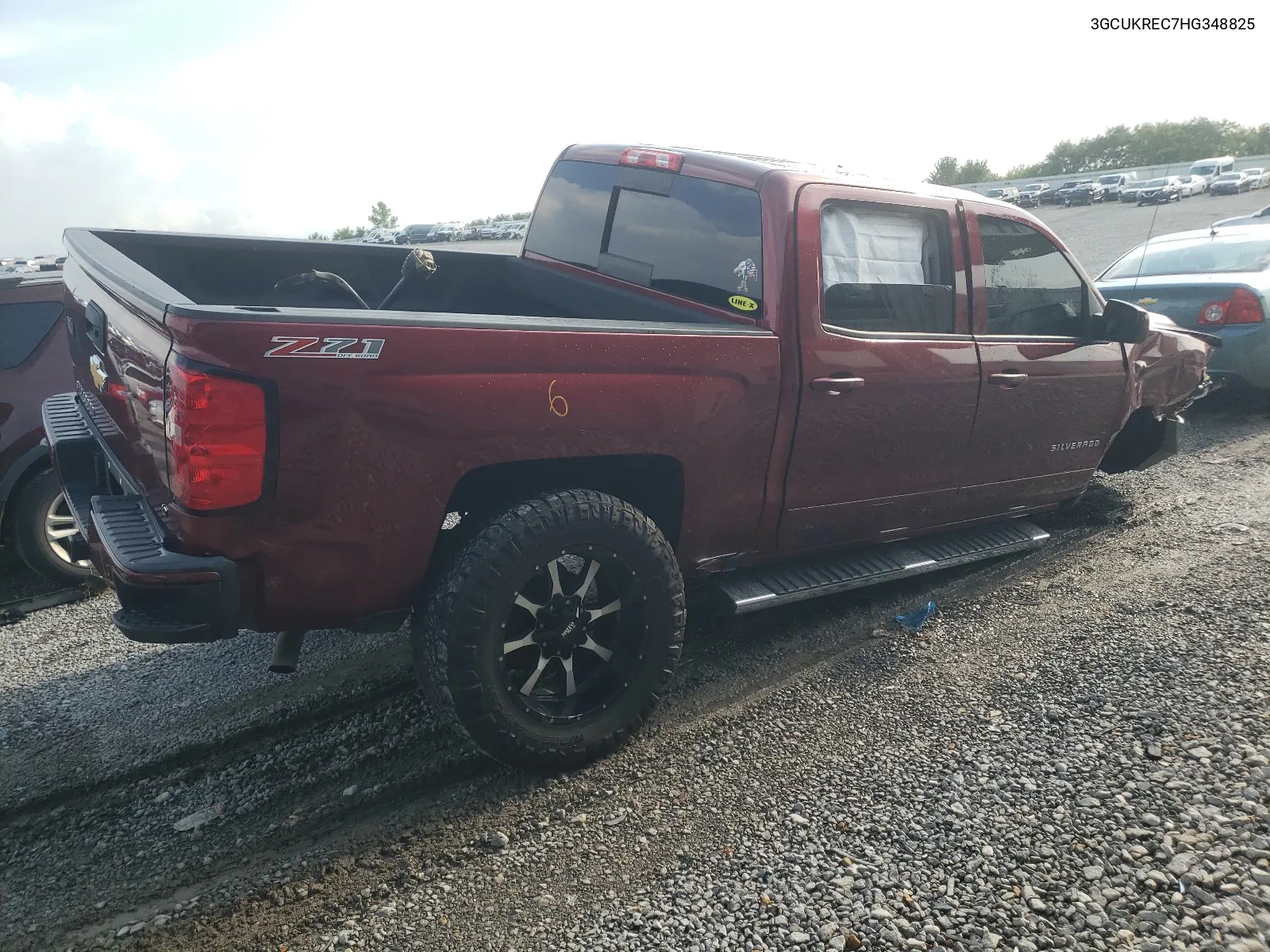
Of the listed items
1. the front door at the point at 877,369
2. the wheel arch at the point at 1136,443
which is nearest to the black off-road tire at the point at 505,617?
the front door at the point at 877,369

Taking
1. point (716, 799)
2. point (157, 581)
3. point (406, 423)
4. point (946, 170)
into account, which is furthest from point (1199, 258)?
point (946, 170)

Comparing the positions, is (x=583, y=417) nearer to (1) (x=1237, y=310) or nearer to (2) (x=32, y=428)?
(2) (x=32, y=428)

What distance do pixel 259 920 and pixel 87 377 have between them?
2.22 m

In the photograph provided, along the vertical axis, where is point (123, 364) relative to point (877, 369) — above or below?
above

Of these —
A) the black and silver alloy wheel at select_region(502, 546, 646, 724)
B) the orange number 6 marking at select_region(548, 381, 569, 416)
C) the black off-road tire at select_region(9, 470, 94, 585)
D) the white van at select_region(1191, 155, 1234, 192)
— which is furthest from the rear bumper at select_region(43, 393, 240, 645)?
the white van at select_region(1191, 155, 1234, 192)

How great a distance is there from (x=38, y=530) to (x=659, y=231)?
361 cm

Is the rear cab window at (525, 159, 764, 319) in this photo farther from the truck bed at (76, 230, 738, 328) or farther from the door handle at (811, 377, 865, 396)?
the door handle at (811, 377, 865, 396)

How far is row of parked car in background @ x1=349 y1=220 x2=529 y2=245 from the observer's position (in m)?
47.9

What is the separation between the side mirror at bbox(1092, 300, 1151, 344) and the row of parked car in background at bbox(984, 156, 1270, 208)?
42.6 m

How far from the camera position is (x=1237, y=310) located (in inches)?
287

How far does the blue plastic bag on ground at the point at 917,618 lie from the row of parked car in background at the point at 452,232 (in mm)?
43904

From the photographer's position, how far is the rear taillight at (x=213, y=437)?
94.4 inches

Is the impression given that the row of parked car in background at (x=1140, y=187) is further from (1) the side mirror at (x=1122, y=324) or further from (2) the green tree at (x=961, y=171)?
(1) the side mirror at (x=1122, y=324)

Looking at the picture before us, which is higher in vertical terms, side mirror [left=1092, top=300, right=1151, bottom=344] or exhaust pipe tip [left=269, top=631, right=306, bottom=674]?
side mirror [left=1092, top=300, right=1151, bottom=344]
